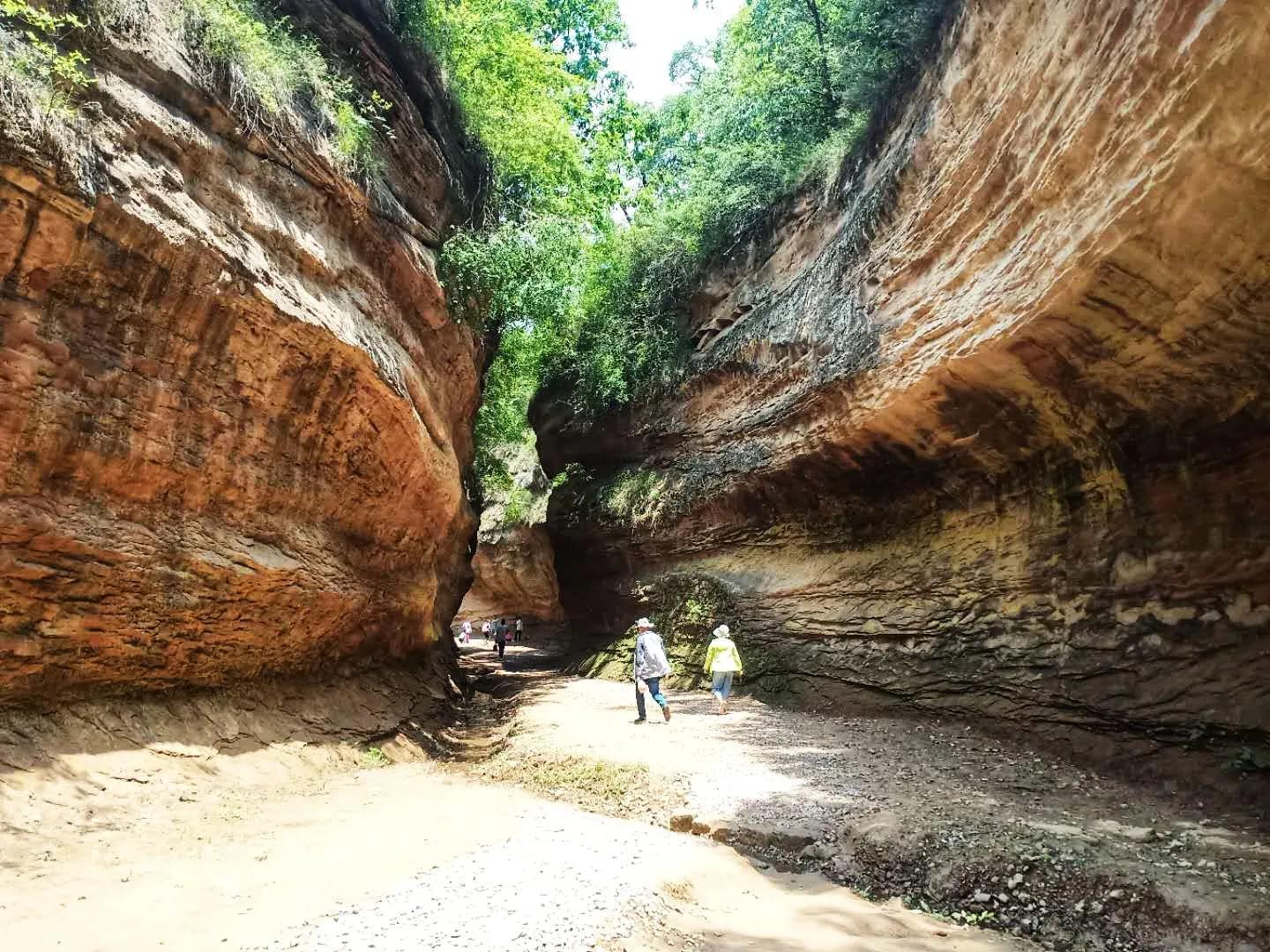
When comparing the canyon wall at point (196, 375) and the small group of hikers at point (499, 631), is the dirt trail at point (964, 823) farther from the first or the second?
the small group of hikers at point (499, 631)

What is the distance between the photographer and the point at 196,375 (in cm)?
684

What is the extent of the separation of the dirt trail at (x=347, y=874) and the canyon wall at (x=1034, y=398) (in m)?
4.33

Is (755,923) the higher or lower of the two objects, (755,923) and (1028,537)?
the lower

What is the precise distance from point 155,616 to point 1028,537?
9612 mm

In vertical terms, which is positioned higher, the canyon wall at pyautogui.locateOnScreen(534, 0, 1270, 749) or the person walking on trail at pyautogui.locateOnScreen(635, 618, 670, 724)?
the canyon wall at pyautogui.locateOnScreen(534, 0, 1270, 749)

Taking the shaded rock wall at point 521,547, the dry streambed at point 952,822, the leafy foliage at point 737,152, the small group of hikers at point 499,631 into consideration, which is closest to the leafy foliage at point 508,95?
the leafy foliage at point 737,152

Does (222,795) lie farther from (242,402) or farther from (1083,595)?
(1083,595)

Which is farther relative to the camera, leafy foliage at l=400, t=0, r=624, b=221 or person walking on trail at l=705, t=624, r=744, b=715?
leafy foliage at l=400, t=0, r=624, b=221

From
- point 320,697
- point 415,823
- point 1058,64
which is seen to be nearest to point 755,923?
point 415,823

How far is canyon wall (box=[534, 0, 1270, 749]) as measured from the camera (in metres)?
5.44

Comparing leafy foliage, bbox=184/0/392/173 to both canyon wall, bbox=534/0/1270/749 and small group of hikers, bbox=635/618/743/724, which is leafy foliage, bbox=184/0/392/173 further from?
small group of hikers, bbox=635/618/743/724

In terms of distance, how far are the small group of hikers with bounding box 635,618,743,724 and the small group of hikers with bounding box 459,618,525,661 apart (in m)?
13.6

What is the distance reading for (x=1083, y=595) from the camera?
24.0 ft

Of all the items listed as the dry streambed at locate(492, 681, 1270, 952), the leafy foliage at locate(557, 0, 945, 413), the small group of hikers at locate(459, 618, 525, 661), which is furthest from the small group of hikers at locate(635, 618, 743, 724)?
the small group of hikers at locate(459, 618, 525, 661)
